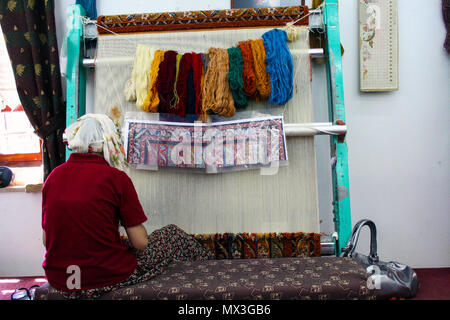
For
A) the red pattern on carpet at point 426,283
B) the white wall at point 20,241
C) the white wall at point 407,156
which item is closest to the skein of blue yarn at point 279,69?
the white wall at point 407,156

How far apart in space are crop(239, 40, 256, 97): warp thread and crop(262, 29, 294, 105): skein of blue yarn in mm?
93

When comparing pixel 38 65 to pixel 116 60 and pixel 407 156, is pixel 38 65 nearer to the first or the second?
pixel 116 60

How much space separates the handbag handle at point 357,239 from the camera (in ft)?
5.74

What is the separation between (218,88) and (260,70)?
0.83 feet

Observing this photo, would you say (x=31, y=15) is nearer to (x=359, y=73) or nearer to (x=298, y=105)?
(x=298, y=105)

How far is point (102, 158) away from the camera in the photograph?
1478 millimetres

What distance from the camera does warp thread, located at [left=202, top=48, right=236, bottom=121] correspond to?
2.03 meters

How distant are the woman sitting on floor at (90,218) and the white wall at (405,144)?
1349 mm

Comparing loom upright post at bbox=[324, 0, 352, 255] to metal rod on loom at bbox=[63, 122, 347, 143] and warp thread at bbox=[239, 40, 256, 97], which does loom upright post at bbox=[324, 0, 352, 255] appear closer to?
metal rod on loom at bbox=[63, 122, 347, 143]

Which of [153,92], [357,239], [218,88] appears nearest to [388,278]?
[357,239]

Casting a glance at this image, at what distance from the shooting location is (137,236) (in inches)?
58.9

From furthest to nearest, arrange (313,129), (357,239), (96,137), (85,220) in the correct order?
(313,129) < (357,239) < (96,137) < (85,220)

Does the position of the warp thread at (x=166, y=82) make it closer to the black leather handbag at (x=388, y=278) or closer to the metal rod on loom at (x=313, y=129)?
the metal rod on loom at (x=313, y=129)

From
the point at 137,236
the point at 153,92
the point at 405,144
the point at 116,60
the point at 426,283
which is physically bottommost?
the point at 426,283
